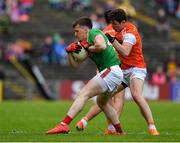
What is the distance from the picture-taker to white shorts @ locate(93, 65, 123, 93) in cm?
1492

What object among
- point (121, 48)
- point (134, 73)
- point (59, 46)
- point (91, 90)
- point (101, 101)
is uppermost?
point (121, 48)

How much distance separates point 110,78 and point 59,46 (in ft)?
81.4

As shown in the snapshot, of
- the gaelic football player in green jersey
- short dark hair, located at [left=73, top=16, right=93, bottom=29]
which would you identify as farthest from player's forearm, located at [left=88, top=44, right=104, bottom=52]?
short dark hair, located at [left=73, top=16, right=93, bottom=29]

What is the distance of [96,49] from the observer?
14648mm

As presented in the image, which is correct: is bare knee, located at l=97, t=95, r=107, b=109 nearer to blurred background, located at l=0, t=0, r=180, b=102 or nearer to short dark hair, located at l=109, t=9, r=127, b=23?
short dark hair, located at l=109, t=9, r=127, b=23

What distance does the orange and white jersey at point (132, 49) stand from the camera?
52.0ft

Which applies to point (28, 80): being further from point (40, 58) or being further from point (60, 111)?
point (60, 111)

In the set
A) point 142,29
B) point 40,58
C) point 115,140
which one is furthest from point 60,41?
point 115,140

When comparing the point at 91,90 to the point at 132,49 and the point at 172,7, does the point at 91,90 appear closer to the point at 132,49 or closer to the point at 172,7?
the point at 132,49

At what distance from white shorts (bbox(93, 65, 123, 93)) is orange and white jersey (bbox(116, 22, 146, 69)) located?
933 millimetres

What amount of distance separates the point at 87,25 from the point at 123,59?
170 centimetres

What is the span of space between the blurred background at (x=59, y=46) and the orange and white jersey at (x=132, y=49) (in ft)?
62.5

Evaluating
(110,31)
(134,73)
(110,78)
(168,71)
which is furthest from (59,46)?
(110,78)

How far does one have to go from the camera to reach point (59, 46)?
39.7 m
